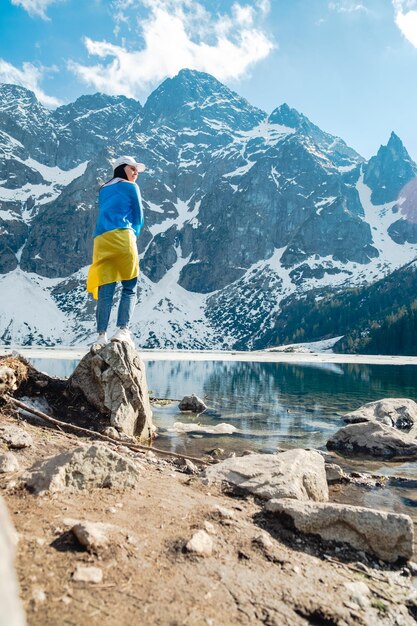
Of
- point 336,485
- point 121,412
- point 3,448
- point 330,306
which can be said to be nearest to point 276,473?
point 336,485

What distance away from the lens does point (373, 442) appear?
12.6 metres

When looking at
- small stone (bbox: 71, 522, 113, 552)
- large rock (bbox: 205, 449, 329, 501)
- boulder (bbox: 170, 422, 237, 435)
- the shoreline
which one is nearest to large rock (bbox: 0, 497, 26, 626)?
small stone (bbox: 71, 522, 113, 552)

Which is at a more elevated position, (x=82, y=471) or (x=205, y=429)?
(x=82, y=471)

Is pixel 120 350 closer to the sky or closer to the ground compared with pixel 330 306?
closer to the ground

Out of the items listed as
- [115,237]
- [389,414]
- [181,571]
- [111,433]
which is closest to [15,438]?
[111,433]

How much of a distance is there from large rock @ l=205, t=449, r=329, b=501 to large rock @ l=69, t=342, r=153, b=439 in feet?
11.8

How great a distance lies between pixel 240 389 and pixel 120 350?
68.6 feet

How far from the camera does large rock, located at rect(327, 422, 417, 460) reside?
Answer: 480 inches

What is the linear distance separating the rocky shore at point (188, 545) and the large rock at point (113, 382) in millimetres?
2604

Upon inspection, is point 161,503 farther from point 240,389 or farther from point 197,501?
point 240,389

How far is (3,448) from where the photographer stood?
579 centimetres

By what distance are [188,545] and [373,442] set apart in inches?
418

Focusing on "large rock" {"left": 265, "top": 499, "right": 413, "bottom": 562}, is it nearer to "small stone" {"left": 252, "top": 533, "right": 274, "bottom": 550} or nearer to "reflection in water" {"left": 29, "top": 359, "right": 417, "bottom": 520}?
"small stone" {"left": 252, "top": 533, "right": 274, "bottom": 550}

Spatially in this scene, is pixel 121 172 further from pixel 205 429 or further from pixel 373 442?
pixel 373 442
